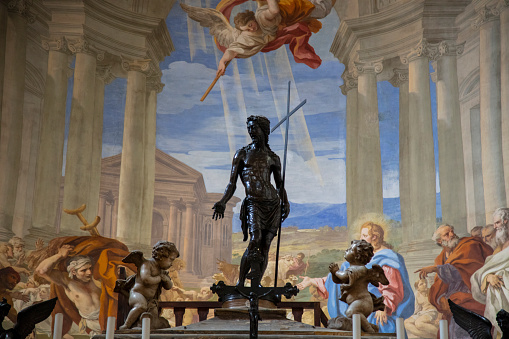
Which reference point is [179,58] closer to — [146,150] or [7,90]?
[146,150]

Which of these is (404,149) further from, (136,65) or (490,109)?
(136,65)

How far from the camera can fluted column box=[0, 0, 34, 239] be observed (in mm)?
11828

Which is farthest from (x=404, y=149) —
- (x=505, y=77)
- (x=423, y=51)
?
(x=505, y=77)

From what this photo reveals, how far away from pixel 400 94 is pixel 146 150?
541 centimetres

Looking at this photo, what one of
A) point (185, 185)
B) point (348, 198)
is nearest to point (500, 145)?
point (348, 198)

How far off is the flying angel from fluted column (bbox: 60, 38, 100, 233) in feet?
8.61

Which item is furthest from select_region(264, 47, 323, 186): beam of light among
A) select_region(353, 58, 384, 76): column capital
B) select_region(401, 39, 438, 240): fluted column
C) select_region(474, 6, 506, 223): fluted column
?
select_region(474, 6, 506, 223): fluted column

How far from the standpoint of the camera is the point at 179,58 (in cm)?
1440

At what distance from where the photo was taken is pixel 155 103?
1402cm

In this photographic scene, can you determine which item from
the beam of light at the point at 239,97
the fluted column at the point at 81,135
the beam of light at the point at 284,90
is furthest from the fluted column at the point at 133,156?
the beam of light at the point at 284,90

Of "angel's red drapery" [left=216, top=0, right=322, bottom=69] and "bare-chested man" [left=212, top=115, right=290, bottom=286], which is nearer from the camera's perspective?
"bare-chested man" [left=212, top=115, right=290, bottom=286]

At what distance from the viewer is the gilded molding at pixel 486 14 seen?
482 inches

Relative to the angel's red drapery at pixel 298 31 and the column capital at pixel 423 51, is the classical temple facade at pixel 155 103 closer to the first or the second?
the column capital at pixel 423 51

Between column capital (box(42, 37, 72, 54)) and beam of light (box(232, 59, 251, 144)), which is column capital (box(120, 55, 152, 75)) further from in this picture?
beam of light (box(232, 59, 251, 144))
